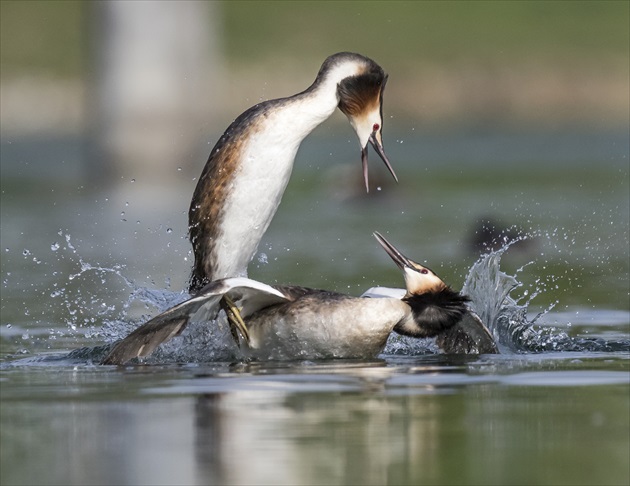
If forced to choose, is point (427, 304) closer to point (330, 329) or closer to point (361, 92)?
point (330, 329)

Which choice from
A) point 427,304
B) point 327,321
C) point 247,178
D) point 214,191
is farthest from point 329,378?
point 214,191

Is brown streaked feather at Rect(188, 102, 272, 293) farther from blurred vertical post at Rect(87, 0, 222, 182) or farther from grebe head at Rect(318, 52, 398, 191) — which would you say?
blurred vertical post at Rect(87, 0, 222, 182)

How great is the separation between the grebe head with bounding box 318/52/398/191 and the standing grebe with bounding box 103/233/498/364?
0.90 metres

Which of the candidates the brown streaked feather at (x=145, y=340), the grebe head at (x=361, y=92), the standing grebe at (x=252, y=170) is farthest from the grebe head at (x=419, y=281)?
the brown streaked feather at (x=145, y=340)

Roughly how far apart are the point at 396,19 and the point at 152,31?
24.2 m

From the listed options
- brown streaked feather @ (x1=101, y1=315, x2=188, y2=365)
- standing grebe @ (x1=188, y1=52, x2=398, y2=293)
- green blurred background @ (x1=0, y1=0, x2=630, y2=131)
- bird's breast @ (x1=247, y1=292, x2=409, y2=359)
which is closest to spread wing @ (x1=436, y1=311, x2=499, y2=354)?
bird's breast @ (x1=247, y1=292, x2=409, y2=359)

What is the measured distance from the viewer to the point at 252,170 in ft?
32.9

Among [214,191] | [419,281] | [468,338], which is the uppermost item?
[214,191]

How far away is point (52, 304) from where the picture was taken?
12.1 metres

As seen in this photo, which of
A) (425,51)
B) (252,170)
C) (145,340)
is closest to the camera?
(145,340)

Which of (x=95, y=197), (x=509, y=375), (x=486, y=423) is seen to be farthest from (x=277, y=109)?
(x=95, y=197)

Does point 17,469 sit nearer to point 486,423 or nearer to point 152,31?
point 486,423

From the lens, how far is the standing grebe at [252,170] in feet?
32.9

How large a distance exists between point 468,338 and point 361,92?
1.57 meters
